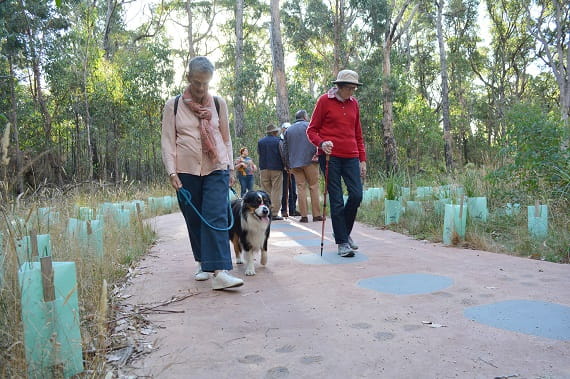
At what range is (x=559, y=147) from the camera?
6.22m

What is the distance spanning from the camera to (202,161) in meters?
3.88

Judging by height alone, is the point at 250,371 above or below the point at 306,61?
below

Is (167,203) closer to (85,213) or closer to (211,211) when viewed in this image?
(85,213)

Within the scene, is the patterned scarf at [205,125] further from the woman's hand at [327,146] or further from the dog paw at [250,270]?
the woman's hand at [327,146]

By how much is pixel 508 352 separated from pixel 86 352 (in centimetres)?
209

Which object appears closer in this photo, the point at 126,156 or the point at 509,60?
the point at 126,156

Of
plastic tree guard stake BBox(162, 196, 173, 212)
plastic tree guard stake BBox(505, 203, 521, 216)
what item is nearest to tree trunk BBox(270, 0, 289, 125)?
plastic tree guard stake BBox(162, 196, 173, 212)

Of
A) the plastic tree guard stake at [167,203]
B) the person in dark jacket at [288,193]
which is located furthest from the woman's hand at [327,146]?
the plastic tree guard stake at [167,203]

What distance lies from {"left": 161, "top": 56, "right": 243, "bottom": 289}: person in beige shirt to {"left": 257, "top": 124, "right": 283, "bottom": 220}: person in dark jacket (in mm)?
5090

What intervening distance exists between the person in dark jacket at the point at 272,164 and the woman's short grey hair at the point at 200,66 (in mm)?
5306

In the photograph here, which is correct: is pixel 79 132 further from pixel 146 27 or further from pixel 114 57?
pixel 146 27

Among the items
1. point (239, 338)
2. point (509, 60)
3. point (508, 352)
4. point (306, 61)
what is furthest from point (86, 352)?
point (509, 60)

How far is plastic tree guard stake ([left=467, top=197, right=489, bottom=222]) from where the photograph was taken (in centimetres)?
613

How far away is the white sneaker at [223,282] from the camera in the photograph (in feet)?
12.3
